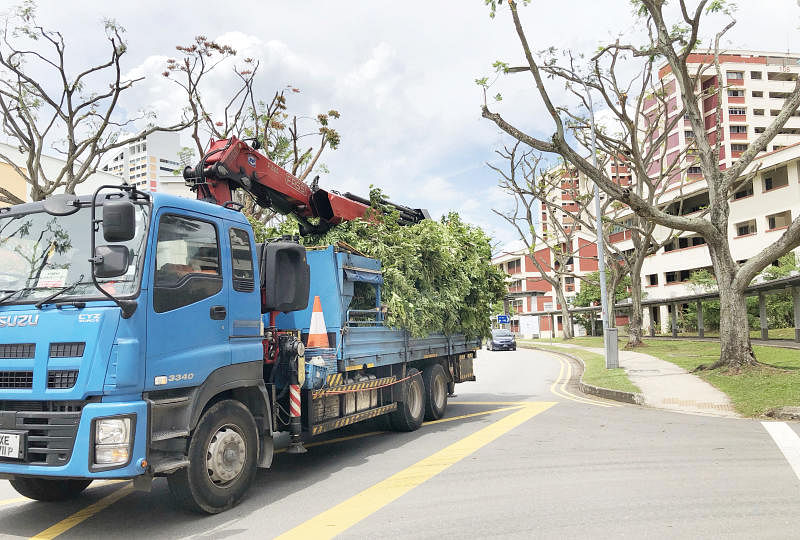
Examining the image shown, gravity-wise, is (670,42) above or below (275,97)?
below

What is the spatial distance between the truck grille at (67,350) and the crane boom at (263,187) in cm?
256

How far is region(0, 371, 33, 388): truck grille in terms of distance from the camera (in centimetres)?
468

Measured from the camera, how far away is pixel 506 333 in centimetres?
4088

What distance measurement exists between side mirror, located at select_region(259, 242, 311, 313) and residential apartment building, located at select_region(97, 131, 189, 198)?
796 inches

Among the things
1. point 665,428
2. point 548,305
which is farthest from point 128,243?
point 548,305

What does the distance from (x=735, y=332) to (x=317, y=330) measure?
1197 centimetres

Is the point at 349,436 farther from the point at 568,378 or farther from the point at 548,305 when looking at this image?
the point at 548,305

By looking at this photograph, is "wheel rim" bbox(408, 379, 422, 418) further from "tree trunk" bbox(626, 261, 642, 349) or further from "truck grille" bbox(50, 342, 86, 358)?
"tree trunk" bbox(626, 261, 642, 349)

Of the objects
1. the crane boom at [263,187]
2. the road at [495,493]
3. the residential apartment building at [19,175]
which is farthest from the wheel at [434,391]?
the residential apartment building at [19,175]

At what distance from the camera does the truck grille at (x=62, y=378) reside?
4.57 metres

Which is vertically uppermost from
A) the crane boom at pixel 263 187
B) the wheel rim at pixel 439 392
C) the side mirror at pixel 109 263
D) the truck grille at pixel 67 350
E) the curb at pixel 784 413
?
the crane boom at pixel 263 187

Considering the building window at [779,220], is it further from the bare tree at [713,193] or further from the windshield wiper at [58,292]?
the windshield wiper at [58,292]

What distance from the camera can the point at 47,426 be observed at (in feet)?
15.0

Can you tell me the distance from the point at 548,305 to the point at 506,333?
37837 millimetres
